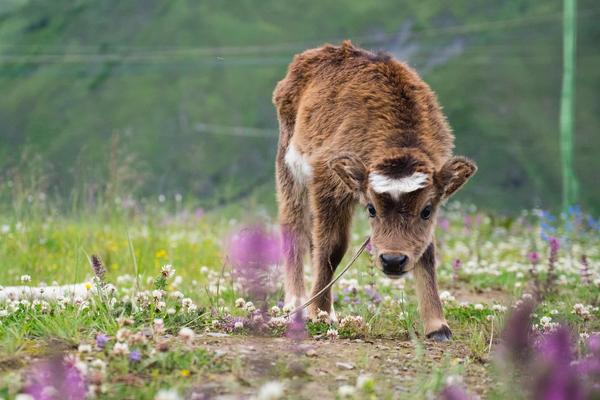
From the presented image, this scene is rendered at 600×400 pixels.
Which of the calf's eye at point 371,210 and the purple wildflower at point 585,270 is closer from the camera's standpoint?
the calf's eye at point 371,210

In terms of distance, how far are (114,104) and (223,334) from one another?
1998 inches

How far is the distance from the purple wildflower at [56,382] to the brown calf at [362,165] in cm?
247

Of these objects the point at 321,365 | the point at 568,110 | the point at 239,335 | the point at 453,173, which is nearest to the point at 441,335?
the point at 453,173

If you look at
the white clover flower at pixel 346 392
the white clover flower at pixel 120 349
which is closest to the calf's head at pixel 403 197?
the white clover flower at pixel 346 392

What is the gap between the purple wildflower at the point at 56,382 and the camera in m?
3.32

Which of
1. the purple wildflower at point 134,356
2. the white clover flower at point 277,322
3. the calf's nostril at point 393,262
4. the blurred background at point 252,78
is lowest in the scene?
the white clover flower at point 277,322

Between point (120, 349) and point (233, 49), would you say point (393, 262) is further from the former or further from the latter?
point (233, 49)

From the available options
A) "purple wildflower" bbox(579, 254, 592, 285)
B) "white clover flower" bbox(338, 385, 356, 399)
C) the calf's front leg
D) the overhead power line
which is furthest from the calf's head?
the overhead power line

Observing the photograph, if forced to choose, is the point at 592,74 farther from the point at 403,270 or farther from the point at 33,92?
the point at 403,270

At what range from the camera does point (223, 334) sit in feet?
17.1

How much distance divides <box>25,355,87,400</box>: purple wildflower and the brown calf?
8.09 feet

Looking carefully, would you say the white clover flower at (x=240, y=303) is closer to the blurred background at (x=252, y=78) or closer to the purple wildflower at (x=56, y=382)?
the purple wildflower at (x=56, y=382)

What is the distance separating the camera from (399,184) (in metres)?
5.84

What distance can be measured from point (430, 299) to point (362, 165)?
1.09 metres
